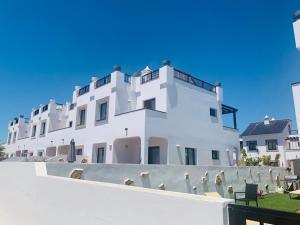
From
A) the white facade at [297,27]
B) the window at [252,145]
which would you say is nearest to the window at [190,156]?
the white facade at [297,27]

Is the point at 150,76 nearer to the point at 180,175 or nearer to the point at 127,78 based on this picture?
the point at 127,78

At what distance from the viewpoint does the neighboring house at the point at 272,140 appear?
34.3 m

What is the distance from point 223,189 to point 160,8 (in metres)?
13.4

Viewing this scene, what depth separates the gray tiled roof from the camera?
126ft

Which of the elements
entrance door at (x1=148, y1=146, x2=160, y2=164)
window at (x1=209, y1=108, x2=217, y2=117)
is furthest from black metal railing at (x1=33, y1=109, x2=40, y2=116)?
window at (x1=209, y1=108, x2=217, y2=117)

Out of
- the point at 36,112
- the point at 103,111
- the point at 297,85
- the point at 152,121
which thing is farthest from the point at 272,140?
Answer: the point at 36,112

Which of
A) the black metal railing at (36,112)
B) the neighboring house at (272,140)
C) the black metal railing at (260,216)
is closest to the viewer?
the black metal railing at (260,216)

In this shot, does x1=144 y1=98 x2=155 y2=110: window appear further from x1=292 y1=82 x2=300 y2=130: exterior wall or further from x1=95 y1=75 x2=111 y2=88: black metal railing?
x1=292 y1=82 x2=300 y2=130: exterior wall

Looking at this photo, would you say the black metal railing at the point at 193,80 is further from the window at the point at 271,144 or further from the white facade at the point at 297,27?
the window at the point at 271,144

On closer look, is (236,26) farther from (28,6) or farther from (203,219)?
(203,219)

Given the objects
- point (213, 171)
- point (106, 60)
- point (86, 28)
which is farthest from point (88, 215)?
point (106, 60)

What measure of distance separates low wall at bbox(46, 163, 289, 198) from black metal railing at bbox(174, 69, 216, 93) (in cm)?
865

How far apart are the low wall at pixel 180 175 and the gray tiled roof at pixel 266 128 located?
19.1m

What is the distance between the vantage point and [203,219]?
7.73 feet
